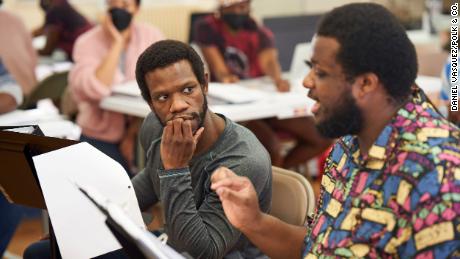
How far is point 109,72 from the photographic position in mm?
3395

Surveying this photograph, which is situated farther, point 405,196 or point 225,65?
point 225,65

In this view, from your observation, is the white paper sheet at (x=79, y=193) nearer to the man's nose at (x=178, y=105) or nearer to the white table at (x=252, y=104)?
the man's nose at (x=178, y=105)

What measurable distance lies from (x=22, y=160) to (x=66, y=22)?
12.3ft

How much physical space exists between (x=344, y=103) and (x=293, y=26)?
133 inches

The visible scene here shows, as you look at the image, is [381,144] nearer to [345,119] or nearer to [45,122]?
[345,119]

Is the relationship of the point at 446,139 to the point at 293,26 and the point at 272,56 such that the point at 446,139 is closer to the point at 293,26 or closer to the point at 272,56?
the point at 272,56

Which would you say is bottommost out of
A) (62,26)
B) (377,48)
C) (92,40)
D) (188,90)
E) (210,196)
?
(62,26)

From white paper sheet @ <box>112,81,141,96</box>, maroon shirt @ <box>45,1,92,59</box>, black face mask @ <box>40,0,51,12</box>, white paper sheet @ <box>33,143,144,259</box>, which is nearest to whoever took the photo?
white paper sheet @ <box>33,143,144,259</box>

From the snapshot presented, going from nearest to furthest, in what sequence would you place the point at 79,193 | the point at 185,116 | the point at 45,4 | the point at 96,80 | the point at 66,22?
1. the point at 79,193
2. the point at 185,116
3. the point at 96,80
4. the point at 66,22
5. the point at 45,4

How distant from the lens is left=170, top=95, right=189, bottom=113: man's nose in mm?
1756

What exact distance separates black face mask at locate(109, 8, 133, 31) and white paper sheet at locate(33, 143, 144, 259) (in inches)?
82.0

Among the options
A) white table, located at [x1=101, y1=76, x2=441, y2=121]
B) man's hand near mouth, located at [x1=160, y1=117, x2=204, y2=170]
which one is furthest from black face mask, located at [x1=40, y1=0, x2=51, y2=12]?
man's hand near mouth, located at [x1=160, y1=117, x2=204, y2=170]

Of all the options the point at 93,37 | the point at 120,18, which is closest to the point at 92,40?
the point at 93,37

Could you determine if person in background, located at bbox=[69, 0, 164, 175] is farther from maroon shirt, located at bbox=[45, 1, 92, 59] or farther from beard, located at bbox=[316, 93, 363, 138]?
beard, located at bbox=[316, 93, 363, 138]
